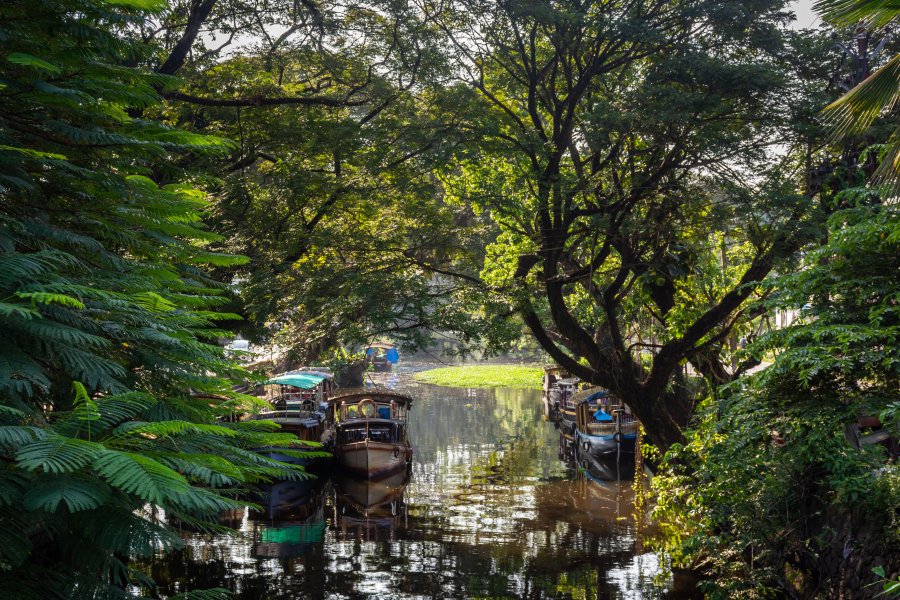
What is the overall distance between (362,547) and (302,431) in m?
5.37

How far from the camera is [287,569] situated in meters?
11.1

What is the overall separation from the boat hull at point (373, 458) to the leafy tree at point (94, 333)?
1331 cm

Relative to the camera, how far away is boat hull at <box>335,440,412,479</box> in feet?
54.9

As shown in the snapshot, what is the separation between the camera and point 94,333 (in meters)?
2.66

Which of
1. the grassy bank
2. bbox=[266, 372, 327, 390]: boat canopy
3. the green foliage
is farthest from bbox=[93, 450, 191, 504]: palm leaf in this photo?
the grassy bank

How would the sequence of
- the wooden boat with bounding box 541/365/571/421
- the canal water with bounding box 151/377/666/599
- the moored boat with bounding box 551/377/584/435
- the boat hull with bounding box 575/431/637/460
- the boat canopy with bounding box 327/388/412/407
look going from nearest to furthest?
the canal water with bounding box 151/377/666/599 < the boat hull with bounding box 575/431/637/460 < the boat canopy with bounding box 327/388/412/407 < the moored boat with bounding box 551/377/584/435 < the wooden boat with bounding box 541/365/571/421

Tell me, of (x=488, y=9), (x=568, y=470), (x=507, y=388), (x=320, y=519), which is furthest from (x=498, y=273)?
(x=507, y=388)

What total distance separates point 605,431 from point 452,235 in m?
8.92

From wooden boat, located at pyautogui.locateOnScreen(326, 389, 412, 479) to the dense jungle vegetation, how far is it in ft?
13.4

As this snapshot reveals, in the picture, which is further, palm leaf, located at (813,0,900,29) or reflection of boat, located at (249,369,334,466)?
reflection of boat, located at (249,369,334,466)

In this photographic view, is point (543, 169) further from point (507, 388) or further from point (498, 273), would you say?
point (507, 388)

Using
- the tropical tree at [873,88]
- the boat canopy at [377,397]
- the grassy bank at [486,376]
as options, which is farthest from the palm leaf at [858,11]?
the grassy bank at [486,376]

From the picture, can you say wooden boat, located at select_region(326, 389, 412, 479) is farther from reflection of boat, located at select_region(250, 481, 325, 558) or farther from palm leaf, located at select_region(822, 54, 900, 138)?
palm leaf, located at select_region(822, 54, 900, 138)

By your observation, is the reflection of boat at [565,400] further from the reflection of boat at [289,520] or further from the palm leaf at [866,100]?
the palm leaf at [866,100]
